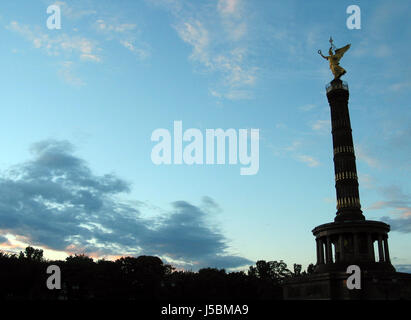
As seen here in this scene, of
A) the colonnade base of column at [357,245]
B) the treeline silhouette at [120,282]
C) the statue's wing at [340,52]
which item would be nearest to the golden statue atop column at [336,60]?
the statue's wing at [340,52]

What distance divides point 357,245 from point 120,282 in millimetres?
54883

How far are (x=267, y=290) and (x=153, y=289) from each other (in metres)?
35.1

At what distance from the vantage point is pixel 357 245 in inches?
2053

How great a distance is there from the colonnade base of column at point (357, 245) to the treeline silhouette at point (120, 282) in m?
31.5

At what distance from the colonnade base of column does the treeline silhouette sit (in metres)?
31.5

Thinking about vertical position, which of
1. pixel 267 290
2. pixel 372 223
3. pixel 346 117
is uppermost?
pixel 346 117

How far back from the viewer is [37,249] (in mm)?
129125

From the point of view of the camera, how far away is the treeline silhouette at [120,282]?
7588cm

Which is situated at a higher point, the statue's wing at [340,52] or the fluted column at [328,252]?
the statue's wing at [340,52]

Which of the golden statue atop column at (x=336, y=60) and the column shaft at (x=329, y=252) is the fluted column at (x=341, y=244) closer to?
the column shaft at (x=329, y=252)

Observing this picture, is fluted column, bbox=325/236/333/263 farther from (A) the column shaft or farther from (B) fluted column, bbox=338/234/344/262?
(B) fluted column, bbox=338/234/344/262

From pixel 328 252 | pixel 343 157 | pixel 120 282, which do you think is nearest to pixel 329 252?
pixel 328 252
